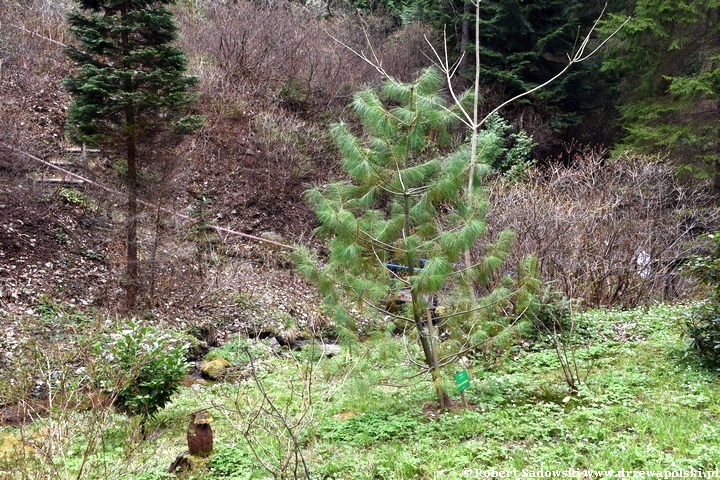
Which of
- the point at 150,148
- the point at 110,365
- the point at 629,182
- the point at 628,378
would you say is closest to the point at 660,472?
the point at 628,378

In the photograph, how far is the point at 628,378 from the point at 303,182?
1137 cm

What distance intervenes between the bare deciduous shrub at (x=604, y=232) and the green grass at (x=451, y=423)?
2.49 m

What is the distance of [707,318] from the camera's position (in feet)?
19.1

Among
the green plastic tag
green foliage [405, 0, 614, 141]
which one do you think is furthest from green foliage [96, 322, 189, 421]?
green foliage [405, 0, 614, 141]

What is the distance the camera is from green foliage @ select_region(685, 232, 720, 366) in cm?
569

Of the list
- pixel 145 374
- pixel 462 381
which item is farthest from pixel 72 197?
pixel 462 381

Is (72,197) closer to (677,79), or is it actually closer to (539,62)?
(677,79)

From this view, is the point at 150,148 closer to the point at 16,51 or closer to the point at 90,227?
the point at 90,227

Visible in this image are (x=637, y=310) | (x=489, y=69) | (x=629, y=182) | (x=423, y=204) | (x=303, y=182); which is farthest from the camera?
(x=489, y=69)

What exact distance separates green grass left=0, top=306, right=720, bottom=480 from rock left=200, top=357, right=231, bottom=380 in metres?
0.83

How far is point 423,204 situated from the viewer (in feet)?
16.7

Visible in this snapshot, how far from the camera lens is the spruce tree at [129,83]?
7812 mm

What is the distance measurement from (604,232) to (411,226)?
19.7ft

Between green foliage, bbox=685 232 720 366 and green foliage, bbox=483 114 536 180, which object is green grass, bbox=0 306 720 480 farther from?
green foliage, bbox=483 114 536 180
